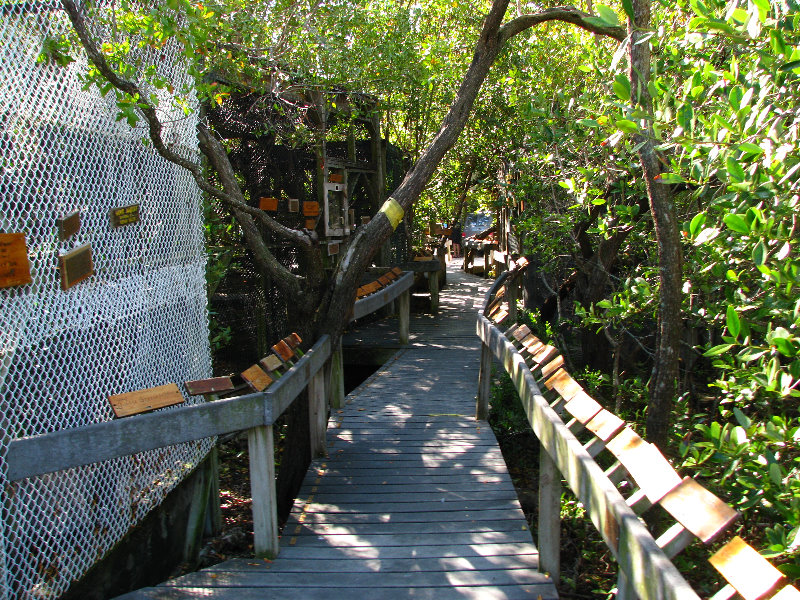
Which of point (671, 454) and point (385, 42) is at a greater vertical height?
point (385, 42)

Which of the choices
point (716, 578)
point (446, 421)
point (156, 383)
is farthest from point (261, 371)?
point (716, 578)

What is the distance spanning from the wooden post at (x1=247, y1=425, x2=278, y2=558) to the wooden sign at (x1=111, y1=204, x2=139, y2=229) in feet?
4.59

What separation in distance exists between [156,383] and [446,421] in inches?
108

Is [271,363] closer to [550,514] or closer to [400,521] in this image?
[400,521]

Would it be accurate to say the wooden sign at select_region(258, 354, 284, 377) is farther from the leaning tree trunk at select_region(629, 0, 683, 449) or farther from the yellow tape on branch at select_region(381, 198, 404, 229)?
the leaning tree trunk at select_region(629, 0, 683, 449)

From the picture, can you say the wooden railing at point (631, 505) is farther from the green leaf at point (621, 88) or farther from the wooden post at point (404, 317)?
the wooden post at point (404, 317)

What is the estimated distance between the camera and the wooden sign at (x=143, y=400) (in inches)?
128

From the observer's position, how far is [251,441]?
141 inches

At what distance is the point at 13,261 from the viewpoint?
289cm

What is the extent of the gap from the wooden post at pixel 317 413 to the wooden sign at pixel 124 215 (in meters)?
1.70

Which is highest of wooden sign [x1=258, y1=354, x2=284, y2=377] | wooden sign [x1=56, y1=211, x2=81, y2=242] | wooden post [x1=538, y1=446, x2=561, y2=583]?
wooden sign [x1=56, y1=211, x2=81, y2=242]

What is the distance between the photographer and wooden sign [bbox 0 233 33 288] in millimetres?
2852

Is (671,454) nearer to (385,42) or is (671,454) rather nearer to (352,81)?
(352,81)

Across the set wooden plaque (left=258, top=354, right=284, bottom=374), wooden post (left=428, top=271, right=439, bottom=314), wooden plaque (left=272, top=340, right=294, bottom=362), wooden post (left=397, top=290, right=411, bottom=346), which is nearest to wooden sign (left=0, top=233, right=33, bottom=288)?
wooden plaque (left=258, top=354, right=284, bottom=374)
